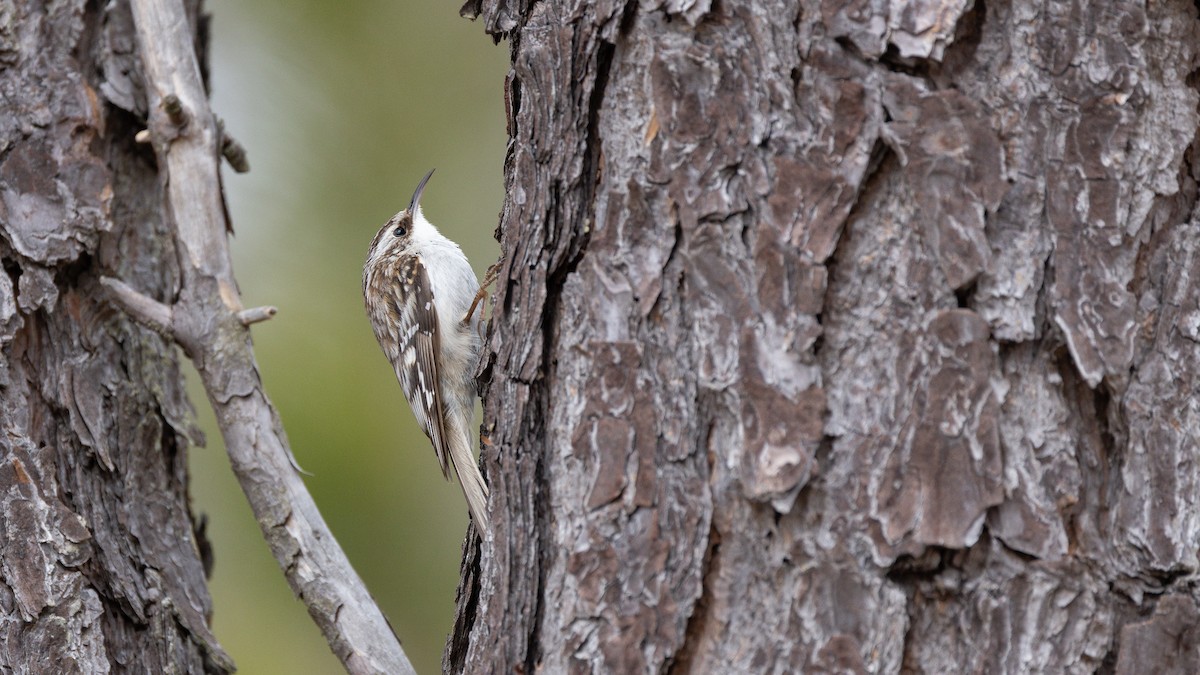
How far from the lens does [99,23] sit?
218cm

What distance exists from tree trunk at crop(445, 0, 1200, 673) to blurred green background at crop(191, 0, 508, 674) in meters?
1.59

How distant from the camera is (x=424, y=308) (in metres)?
3.18

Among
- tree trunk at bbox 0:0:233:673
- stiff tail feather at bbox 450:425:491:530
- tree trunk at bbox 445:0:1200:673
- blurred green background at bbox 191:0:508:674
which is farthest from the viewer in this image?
blurred green background at bbox 191:0:508:674

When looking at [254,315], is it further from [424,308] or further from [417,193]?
[424,308]

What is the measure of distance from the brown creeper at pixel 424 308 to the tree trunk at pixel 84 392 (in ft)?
3.05

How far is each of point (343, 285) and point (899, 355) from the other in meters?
2.19

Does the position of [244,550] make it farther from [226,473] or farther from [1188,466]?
[1188,466]

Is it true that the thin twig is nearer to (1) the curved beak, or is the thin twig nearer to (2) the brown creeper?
(1) the curved beak

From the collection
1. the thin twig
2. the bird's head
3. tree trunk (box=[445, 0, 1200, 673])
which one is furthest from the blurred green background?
tree trunk (box=[445, 0, 1200, 673])

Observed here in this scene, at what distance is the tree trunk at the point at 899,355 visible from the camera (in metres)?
1.11

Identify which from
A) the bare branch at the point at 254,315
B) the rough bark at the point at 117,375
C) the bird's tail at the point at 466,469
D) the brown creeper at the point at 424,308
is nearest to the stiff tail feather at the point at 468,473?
the bird's tail at the point at 466,469

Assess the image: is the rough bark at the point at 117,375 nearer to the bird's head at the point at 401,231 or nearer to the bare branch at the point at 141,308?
the bare branch at the point at 141,308

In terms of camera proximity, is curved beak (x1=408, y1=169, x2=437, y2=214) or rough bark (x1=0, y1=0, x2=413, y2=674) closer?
rough bark (x1=0, y1=0, x2=413, y2=674)

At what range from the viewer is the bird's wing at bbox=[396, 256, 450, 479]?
9.64 feet
